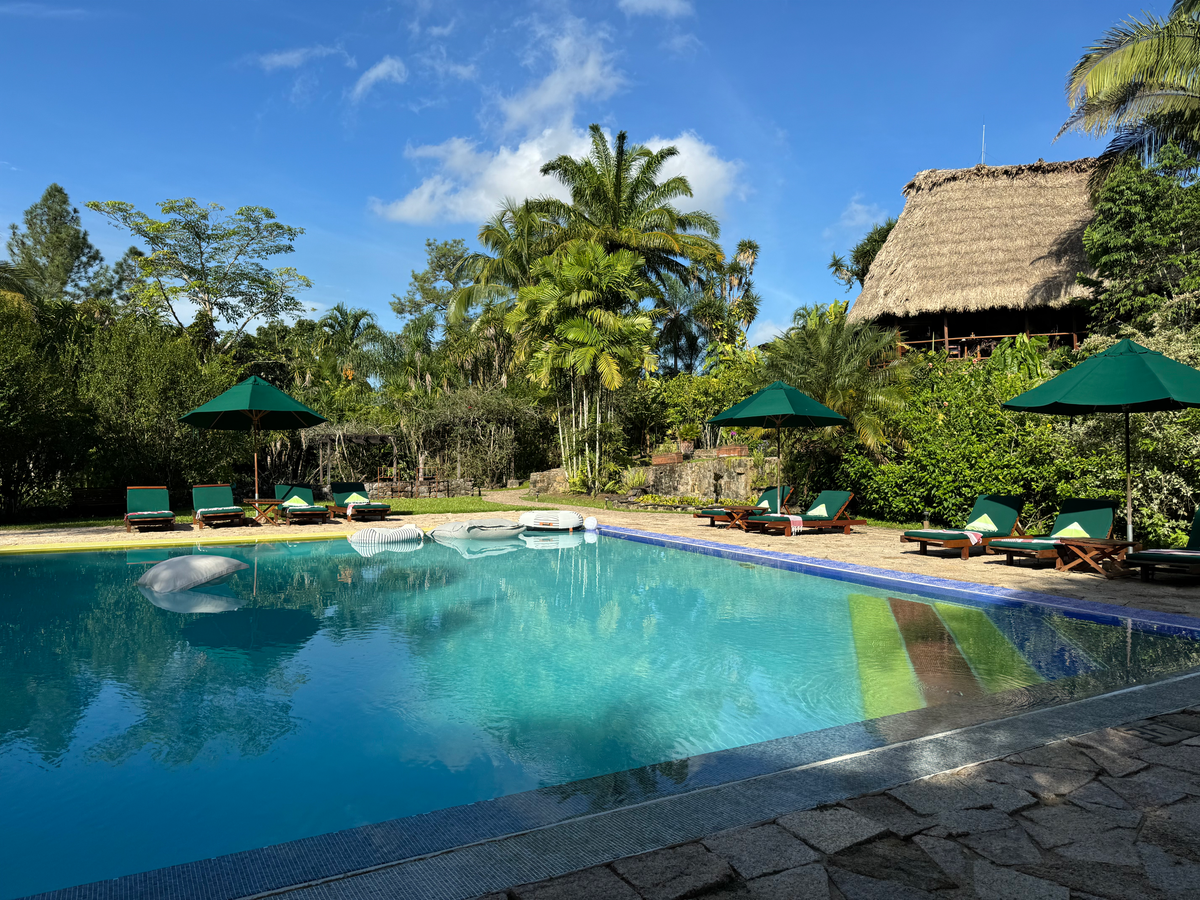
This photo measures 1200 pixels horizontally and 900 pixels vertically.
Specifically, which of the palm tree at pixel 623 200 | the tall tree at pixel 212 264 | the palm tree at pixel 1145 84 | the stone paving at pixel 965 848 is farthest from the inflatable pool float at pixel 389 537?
the tall tree at pixel 212 264

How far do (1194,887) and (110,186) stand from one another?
3203 cm

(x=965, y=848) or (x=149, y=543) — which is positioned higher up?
(x=965, y=848)

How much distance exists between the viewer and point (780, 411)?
11477 mm

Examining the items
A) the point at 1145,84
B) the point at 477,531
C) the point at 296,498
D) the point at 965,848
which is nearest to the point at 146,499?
the point at 296,498

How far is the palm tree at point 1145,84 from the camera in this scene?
569 inches

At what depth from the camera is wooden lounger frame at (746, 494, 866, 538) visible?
464 inches

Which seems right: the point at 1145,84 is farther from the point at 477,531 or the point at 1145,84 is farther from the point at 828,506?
the point at 477,531

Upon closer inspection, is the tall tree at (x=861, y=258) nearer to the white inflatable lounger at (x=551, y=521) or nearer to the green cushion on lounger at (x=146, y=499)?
the white inflatable lounger at (x=551, y=521)

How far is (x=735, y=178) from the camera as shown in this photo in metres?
42.6

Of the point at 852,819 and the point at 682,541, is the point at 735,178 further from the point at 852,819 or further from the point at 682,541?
the point at 852,819

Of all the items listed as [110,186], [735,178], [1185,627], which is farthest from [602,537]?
[735,178]

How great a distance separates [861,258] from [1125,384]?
97.5 ft

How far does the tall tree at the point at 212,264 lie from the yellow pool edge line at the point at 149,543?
18.5 m

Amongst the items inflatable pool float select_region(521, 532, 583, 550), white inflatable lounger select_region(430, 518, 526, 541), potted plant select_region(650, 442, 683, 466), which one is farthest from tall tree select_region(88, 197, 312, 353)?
inflatable pool float select_region(521, 532, 583, 550)
